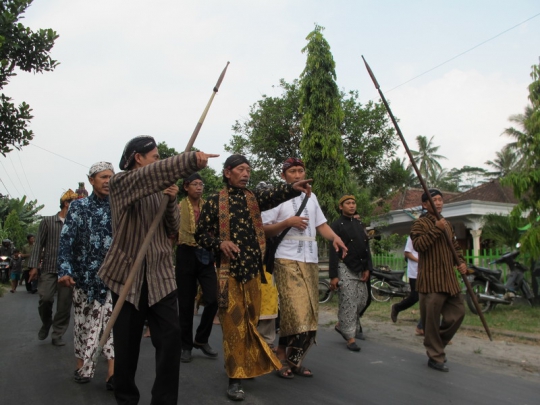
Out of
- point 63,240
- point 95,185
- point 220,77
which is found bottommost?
point 63,240

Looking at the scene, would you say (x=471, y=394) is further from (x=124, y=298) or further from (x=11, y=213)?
(x=11, y=213)

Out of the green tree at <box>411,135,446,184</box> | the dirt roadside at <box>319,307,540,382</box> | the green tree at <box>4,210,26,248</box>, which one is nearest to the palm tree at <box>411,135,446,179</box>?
the green tree at <box>411,135,446,184</box>

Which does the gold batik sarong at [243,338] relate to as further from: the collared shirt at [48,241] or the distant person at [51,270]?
the collared shirt at [48,241]

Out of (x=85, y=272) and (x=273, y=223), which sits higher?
(x=273, y=223)

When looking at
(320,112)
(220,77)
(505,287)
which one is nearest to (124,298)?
(220,77)

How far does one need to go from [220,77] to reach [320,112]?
1357cm

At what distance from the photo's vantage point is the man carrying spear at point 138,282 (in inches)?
134

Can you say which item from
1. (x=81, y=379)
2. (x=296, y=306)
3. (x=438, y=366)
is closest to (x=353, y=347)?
(x=438, y=366)

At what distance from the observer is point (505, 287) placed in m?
9.84

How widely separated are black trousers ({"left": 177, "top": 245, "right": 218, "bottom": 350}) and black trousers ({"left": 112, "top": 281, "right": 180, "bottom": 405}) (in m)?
2.50

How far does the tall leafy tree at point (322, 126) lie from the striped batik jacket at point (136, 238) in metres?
13.0

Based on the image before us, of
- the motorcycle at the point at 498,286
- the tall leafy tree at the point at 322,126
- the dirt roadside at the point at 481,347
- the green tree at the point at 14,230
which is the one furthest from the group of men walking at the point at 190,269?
the green tree at the point at 14,230

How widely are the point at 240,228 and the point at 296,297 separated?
96 centimetres

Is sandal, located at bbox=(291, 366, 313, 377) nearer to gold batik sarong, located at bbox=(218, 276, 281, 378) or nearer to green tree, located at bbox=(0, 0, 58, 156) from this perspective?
gold batik sarong, located at bbox=(218, 276, 281, 378)
